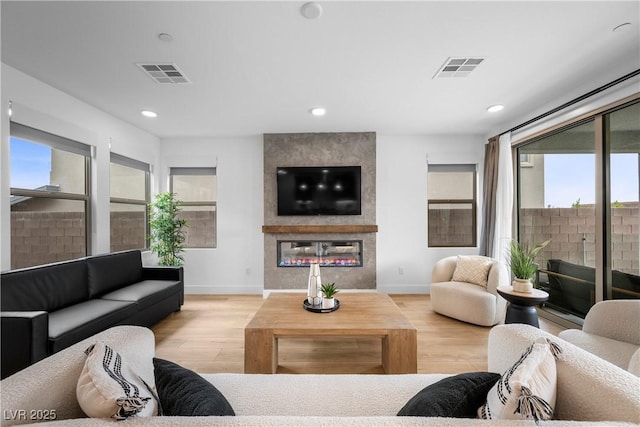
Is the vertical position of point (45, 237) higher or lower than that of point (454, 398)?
higher

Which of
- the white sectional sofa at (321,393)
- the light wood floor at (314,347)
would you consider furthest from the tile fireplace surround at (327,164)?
the white sectional sofa at (321,393)

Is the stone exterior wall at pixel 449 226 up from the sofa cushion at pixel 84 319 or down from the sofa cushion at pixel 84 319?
up

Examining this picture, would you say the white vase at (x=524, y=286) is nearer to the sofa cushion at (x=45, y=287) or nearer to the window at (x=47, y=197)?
the sofa cushion at (x=45, y=287)

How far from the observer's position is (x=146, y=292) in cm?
290

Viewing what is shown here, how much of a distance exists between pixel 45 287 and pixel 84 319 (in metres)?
0.52

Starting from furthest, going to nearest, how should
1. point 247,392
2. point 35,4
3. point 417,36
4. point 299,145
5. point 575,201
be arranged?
1. point 299,145
2. point 575,201
3. point 417,36
4. point 35,4
5. point 247,392

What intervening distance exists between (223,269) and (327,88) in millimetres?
3212

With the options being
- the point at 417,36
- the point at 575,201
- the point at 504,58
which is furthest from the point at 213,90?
the point at 575,201

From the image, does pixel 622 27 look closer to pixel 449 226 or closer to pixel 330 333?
pixel 330 333

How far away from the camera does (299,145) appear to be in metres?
4.24

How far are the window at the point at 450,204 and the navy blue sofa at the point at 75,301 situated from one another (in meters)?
3.87

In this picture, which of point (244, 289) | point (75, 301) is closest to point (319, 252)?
point (244, 289)

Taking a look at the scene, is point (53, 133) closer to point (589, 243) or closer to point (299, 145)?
point (299, 145)

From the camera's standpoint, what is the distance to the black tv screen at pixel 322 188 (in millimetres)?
4211
